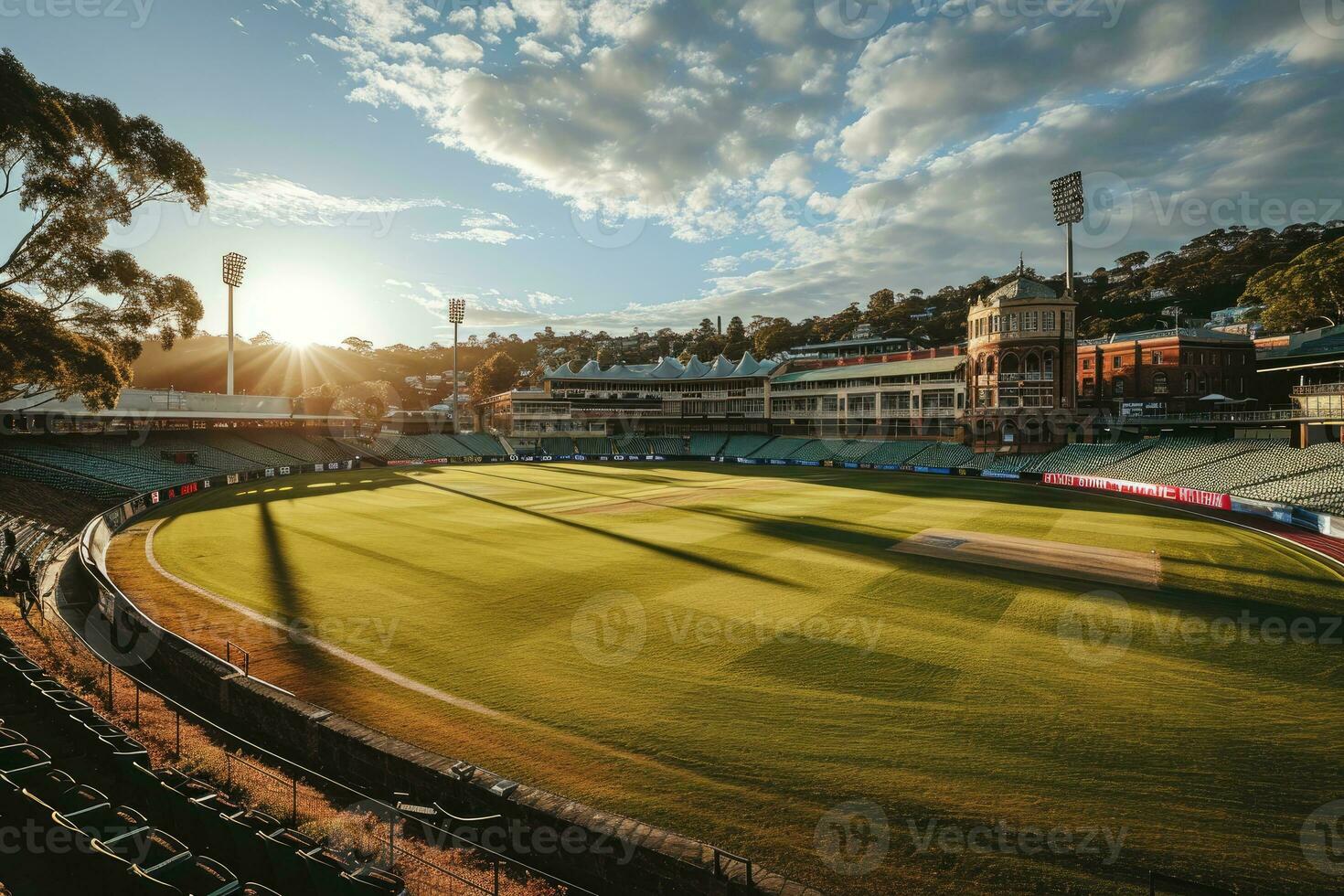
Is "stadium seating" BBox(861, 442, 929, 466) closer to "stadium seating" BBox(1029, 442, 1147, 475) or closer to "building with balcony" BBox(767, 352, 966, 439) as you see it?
"building with balcony" BBox(767, 352, 966, 439)

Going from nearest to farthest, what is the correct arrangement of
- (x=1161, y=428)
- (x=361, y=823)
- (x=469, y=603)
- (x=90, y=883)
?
(x=90, y=883)
(x=361, y=823)
(x=469, y=603)
(x=1161, y=428)

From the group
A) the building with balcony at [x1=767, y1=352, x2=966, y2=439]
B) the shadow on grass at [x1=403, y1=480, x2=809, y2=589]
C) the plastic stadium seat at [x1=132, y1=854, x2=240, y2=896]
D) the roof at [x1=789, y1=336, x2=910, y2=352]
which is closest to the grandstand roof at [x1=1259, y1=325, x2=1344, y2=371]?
the building with balcony at [x1=767, y1=352, x2=966, y2=439]

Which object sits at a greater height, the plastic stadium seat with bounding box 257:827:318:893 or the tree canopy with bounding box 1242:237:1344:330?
the tree canopy with bounding box 1242:237:1344:330

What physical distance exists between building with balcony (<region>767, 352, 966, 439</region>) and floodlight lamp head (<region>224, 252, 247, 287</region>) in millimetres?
76533

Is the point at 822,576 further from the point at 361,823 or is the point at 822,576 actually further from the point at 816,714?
the point at 361,823

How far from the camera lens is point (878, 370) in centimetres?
8188

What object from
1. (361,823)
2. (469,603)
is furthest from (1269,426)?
(361,823)

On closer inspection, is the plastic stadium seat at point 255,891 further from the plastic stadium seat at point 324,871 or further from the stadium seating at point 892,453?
the stadium seating at point 892,453

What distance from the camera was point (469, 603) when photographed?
68.2 feet

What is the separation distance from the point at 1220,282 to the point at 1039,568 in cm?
13283

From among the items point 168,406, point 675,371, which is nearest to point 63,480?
point 168,406

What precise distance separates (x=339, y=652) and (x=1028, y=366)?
69.0m

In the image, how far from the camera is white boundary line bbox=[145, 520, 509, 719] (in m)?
13.6

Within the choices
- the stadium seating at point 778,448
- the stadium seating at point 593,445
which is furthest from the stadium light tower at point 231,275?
the stadium seating at point 778,448
